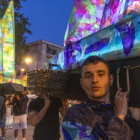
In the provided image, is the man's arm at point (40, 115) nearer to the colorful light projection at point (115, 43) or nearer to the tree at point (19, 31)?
the colorful light projection at point (115, 43)

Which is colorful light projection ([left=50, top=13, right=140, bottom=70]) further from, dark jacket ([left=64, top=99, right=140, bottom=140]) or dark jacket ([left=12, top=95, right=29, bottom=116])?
dark jacket ([left=12, top=95, right=29, bottom=116])

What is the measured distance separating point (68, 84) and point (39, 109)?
0.71 m

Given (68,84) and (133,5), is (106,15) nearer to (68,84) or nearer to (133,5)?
(133,5)

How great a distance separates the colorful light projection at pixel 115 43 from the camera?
3.42ft

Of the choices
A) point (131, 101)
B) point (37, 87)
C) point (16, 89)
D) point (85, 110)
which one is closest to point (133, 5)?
point (131, 101)

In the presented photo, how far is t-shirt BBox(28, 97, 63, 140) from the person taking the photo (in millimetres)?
2117

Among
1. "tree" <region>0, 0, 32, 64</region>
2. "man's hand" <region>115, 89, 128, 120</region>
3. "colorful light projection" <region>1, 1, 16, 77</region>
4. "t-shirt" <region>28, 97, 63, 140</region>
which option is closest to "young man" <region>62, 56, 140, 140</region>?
"man's hand" <region>115, 89, 128, 120</region>

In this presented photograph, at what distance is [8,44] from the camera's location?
9305mm

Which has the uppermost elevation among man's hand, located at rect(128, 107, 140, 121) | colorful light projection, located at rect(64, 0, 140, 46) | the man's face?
colorful light projection, located at rect(64, 0, 140, 46)

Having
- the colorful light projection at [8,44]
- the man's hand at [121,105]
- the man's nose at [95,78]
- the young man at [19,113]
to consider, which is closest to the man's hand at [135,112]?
the man's hand at [121,105]

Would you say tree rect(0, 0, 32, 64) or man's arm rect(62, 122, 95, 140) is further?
tree rect(0, 0, 32, 64)

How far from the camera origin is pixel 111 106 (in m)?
1.09

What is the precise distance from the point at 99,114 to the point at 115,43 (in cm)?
56

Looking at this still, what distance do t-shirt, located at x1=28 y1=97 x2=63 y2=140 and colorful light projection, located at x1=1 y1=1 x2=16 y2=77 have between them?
7.23m
